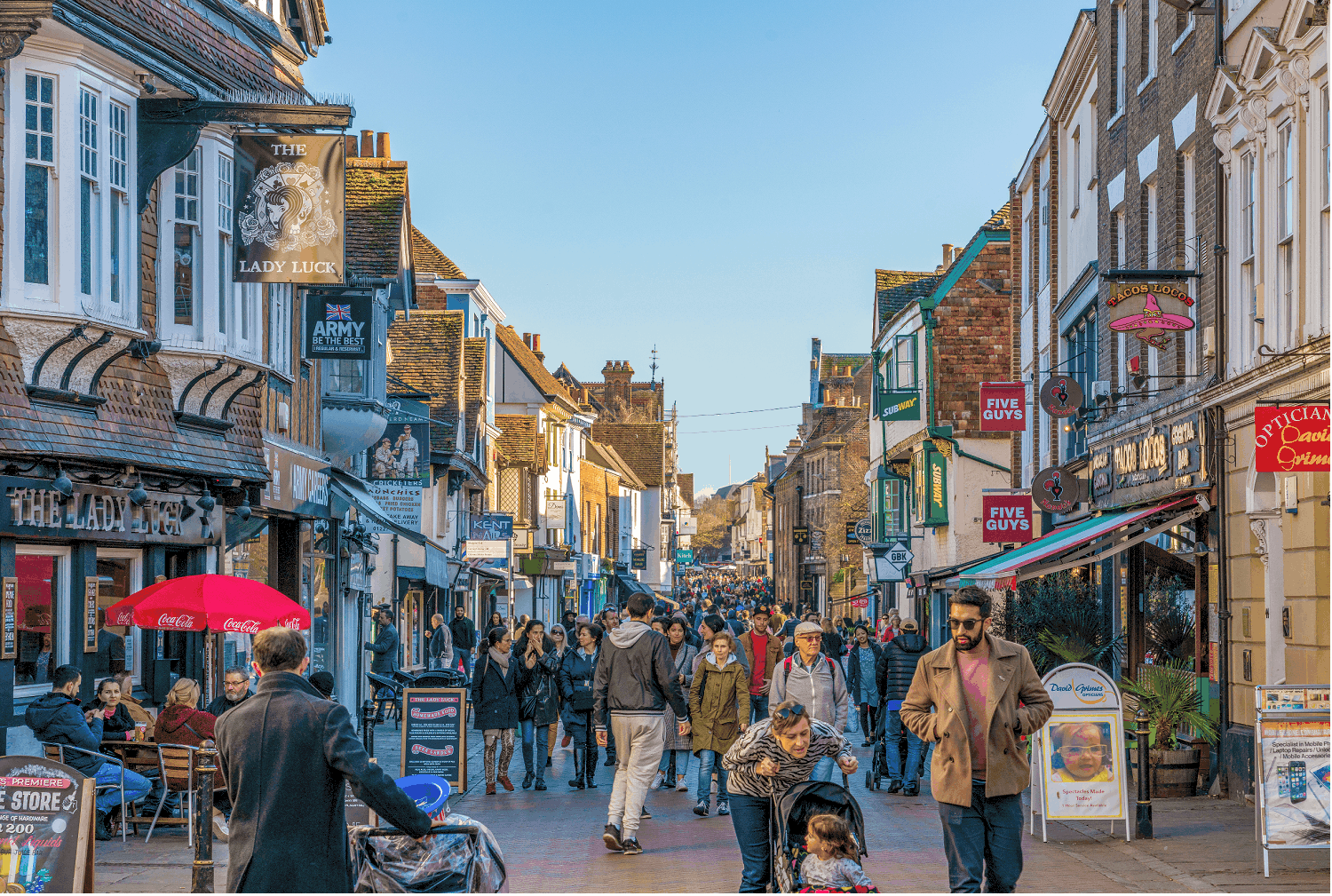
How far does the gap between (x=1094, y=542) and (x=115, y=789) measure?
11.0 metres

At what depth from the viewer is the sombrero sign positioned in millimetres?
15336

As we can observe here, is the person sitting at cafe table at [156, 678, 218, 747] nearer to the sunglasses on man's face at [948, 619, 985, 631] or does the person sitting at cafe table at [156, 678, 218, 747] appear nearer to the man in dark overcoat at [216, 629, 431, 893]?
the man in dark overcoat at [216, 629, 431, 893]

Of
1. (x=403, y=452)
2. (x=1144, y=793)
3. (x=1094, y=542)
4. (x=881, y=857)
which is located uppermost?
(x=403, y=452)

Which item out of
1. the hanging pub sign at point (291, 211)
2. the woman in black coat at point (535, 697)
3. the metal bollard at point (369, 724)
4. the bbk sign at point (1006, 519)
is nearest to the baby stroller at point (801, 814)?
the woman in black coat at point (535, 697)

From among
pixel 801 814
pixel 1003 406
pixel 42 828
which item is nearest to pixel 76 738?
A: pixel 42 828

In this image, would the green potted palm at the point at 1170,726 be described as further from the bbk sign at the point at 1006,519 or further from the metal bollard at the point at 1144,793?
the bbk sign at the point at 1006,519

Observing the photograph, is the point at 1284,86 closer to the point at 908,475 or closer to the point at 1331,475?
the point at 1331,475

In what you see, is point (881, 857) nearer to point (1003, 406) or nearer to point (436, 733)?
point (436, 733)

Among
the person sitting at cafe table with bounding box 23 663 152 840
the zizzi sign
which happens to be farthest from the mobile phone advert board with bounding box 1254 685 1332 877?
the zizzi sign

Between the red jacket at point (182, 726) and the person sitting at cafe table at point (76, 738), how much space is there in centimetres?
41

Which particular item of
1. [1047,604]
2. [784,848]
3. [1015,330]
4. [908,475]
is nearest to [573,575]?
[908,475]

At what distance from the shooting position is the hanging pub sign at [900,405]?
115 feet

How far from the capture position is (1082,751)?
11.6 meters

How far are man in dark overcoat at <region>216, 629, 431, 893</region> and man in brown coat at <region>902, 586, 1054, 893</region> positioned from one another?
320 centimetres
